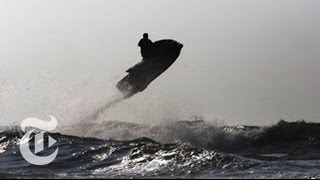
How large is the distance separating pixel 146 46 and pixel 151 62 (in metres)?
0.73

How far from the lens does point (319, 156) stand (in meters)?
16.8

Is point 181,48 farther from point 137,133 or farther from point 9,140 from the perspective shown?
point 9,140

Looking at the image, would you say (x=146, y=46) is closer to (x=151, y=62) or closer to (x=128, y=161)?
(x=151, y=62)

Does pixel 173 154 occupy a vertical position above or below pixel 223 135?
below

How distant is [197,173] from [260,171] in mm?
1410

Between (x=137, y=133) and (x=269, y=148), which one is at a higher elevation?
(x=137, y=133)

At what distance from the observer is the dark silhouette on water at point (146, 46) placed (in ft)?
68.7

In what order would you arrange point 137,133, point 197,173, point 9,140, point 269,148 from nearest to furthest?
point 197,173 → point 9,140 → point 269,148 → point 137,133

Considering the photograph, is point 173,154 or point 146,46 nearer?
point 173,154

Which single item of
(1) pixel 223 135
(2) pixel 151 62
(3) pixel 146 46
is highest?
(3) pixel 146 46

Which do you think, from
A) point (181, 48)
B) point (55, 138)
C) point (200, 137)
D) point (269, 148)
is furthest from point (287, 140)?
point (55, 138)

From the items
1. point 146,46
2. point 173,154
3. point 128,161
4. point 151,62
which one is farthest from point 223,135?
point 128,161

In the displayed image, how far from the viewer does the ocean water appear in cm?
1125

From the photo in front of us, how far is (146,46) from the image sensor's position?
21.2 meters
